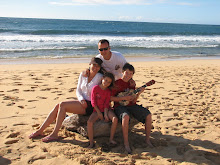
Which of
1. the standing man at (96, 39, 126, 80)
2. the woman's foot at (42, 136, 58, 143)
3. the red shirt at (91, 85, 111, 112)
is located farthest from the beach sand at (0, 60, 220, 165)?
the standing man at (96, 39, 126, 80)

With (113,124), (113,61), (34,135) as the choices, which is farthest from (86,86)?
(34,135)

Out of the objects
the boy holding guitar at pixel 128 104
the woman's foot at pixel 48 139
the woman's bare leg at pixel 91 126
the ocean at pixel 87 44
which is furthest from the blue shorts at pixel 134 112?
the ocean at pixel 87 44

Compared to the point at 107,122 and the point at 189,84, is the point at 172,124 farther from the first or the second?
the point at 189,84

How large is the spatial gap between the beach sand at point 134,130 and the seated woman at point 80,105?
0.19 metres

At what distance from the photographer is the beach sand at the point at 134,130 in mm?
3391

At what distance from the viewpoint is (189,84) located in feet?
26.2

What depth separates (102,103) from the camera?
3908mm

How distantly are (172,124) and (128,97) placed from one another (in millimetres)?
1331

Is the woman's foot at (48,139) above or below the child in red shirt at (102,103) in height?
below

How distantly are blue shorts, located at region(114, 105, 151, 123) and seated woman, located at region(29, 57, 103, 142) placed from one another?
53cm

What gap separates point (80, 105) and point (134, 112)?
0.88 metres

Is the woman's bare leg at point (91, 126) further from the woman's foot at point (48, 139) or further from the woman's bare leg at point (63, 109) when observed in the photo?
the woman's foot at point (48, 139)

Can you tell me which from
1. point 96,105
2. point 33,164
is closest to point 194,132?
point 96,105

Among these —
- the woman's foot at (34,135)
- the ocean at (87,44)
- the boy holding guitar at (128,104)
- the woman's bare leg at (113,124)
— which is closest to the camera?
the woman's bare leg at (113,124)
